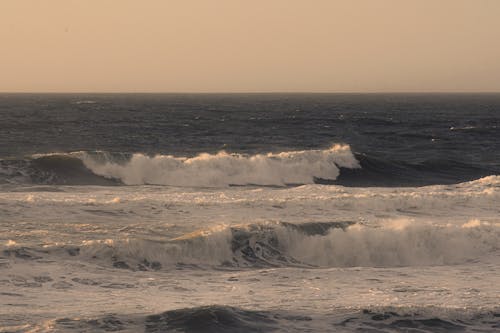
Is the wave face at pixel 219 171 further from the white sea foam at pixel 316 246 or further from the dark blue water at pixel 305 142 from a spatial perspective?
the white sea foam at pixel 316 246

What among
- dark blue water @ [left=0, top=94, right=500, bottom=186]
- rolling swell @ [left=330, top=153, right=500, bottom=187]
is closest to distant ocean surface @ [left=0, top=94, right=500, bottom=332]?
rolling swell @ [left=330, top=153, right=500, bottom=187]

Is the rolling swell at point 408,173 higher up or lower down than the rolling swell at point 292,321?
lower down

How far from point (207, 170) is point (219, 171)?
588 millimetres

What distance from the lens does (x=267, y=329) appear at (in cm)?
1149

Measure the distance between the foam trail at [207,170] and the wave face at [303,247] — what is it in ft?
42.2

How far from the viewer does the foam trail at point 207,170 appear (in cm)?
3145

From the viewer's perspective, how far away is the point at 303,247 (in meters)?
17.9

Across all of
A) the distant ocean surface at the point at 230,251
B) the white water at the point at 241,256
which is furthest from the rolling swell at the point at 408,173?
the white water at the point at 241,256

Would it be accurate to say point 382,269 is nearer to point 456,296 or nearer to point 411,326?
point 456,296

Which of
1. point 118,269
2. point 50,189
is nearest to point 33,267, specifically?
point 118,269

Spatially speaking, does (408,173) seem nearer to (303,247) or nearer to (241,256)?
(303,247)

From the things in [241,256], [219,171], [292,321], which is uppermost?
[219,171]

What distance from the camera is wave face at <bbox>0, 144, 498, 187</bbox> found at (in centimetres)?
3067

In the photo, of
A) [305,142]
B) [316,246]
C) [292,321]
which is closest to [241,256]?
[316,246]
